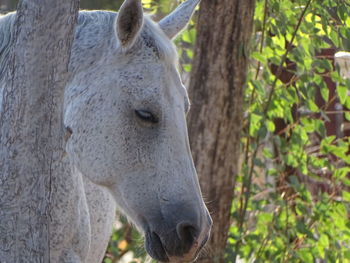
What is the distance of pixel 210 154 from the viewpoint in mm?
5062

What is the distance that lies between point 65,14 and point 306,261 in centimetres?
312

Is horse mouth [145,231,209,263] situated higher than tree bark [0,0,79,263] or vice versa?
tree bark [0,0,79,263]

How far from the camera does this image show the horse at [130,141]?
2760 mm

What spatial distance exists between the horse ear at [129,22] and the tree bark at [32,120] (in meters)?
0.49

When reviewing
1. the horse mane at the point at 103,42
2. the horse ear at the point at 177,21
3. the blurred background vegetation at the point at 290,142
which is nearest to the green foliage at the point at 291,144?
the blurred background vegetation at the point at 290,142

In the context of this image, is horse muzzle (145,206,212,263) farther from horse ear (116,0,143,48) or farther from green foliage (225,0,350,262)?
green foliage (225,0,350,262)

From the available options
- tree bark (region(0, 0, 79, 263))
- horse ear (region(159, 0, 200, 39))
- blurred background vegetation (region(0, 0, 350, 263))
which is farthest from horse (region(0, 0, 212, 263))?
blurred background vegetation (region(0, 0, 350, 263))

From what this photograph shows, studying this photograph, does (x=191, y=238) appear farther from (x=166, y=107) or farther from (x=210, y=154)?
(x=210, y=154)

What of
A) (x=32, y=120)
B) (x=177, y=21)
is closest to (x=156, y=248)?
(x=32, y=120)

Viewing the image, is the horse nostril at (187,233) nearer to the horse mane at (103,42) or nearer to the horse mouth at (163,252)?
the horse mouth at (163,252)

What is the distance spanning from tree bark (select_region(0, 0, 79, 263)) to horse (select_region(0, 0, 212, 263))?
1.50 feet

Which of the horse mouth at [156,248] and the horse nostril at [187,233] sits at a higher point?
the horse nostril at [187,233]

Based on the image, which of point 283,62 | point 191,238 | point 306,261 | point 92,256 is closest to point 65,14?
point 191,238

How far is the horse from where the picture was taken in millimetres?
2760
